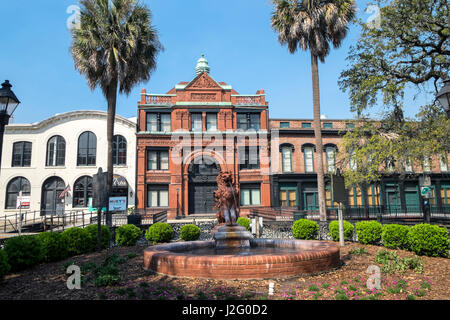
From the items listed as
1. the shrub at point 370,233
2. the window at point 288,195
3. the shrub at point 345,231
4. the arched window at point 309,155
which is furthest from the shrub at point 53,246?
the arched window at point 309,155

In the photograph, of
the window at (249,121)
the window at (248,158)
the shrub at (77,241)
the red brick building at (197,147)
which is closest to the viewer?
the shrub at (77,241)

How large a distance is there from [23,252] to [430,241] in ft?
40.0

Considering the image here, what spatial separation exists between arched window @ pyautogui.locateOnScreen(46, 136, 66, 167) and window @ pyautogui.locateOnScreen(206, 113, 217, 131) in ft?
48.8

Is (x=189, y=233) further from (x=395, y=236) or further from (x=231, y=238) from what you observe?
(x=395, y=236)

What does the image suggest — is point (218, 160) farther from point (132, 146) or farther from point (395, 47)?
point (395, 47)

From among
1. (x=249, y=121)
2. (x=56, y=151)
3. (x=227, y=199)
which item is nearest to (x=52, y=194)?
(x=56, y=151)

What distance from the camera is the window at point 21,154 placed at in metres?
31.5

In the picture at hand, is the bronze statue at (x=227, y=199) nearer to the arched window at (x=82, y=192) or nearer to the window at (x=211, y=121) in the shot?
the window at (x=211, y=121)

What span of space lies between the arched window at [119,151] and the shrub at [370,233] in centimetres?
2449

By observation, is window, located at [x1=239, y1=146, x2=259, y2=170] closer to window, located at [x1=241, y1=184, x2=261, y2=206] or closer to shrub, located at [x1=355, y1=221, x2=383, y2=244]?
window, located at [x1=241, y1=184, x2=261, y2=206]

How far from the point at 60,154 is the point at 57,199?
4608 mm

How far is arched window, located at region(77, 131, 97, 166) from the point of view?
A: 31734mm

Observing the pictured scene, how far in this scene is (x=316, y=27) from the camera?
20.3m

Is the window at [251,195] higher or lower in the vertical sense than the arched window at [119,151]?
lower
